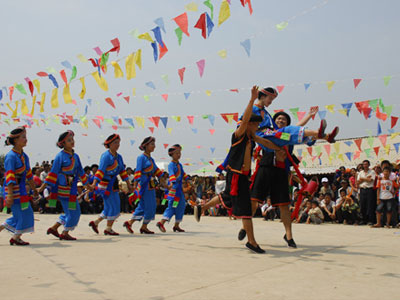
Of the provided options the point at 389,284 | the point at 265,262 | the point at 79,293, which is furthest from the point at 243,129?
the point at 79,293

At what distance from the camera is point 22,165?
250 inches

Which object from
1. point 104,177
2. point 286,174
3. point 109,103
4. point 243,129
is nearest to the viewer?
point 243,129

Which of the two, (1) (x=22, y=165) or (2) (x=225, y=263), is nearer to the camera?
(2) (x=225, y=263)

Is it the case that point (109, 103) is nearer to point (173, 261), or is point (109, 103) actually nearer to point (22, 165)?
point (22, 165)

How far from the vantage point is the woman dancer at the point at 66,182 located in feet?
22.4

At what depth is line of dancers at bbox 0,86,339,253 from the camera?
532 centimetres

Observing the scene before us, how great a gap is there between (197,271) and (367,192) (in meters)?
8.19

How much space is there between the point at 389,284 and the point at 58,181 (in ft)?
16.4

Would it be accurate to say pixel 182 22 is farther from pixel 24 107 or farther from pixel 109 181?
pixel 24 107

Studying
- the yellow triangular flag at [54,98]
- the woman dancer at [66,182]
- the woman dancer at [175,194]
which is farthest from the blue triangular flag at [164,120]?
the woman dancer at [66,182]

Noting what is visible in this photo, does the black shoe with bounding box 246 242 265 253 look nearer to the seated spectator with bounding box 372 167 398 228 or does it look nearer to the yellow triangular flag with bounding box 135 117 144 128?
the seated spectator with bounding box 372 167 398 228

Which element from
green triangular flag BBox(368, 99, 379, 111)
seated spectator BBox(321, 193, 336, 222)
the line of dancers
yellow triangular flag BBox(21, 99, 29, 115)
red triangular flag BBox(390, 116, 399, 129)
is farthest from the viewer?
yellow triangular flag BBox(21, 99, 29, 115)

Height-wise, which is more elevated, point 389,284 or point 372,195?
point 372,195

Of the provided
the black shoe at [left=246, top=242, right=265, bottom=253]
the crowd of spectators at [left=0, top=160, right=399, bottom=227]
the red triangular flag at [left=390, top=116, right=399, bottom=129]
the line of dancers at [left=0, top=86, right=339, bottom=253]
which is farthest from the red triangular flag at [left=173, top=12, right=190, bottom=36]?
the red triangular flag at [left=390, top=116, right=399, bottom=129]
